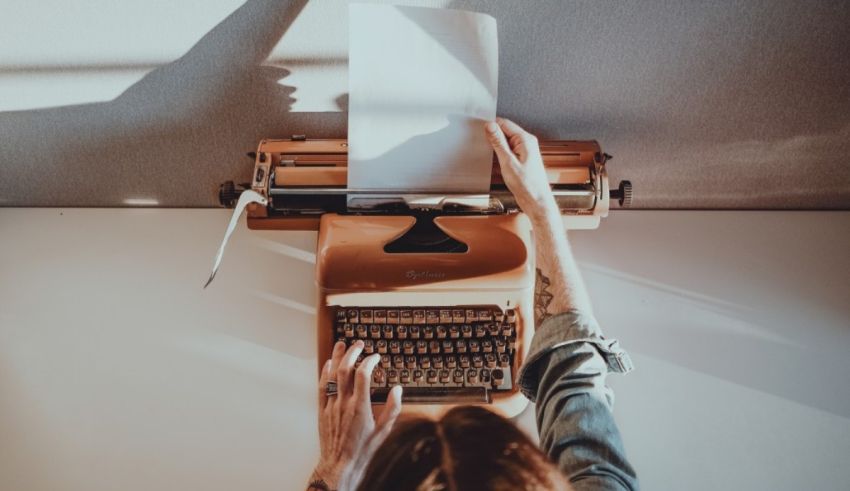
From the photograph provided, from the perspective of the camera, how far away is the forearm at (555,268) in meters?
1.01

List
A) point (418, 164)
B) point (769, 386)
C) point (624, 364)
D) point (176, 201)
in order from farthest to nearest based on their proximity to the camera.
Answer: point (176, 201) < point (769, 386) < point (418, 164) < point (624, 364)

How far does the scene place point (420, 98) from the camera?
101 cm

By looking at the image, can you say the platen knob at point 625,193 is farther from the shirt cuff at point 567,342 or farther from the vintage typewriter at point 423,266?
A: the shirt cuff at point 567,342

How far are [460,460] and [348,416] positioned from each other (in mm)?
391

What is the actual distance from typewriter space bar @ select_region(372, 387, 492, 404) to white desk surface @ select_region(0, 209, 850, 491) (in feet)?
0.49

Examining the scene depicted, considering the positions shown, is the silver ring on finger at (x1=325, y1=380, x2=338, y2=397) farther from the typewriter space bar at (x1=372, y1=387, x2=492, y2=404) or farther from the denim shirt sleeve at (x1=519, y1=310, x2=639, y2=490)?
the denim shirt sleeve at (x1=519, y1=310, x2=639, y2=490)

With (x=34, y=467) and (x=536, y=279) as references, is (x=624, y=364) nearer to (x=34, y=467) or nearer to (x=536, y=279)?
(x=536, y=279)

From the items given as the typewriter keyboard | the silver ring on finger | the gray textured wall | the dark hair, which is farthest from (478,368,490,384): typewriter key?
the gray textured wall

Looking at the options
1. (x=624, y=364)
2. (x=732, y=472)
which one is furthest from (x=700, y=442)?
(x=624, y=364)

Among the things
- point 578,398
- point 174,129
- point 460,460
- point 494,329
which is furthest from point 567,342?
point 174,129

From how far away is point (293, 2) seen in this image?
1.03m

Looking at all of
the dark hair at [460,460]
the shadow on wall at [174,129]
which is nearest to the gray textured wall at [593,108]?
the shadow on wall at [174,129]

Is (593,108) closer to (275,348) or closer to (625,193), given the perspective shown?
(625,193)

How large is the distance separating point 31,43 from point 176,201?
38 cm
